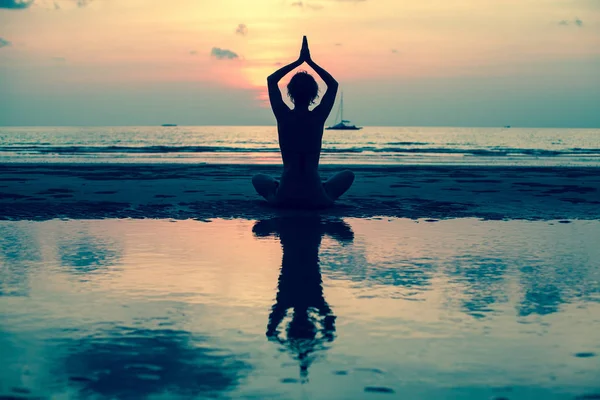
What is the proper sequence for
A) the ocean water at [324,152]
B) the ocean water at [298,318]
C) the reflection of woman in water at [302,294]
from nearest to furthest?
the ocean water at [298,318]
the reflection of woman in water at [302,294]
the ocean water at [324,152]

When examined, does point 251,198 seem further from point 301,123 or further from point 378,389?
point 378,389

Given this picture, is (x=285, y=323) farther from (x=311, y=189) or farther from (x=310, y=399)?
(x=311, y=189)

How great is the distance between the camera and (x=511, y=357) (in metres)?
3.37

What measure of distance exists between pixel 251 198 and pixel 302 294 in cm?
742

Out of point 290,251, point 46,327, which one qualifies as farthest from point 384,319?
point 290,251

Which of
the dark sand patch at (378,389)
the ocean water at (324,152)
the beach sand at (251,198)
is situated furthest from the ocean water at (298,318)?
the ocean water at (324,152)

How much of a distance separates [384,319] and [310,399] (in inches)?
52.9

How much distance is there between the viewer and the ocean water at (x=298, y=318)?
3.03 m

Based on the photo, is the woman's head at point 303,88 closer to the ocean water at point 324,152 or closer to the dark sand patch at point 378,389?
the dark sand patch at point 378,389

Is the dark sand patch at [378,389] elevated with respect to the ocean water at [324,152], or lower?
lower

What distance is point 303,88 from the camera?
907 centimetres

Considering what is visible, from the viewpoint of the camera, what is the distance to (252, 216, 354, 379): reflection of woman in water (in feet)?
11.9

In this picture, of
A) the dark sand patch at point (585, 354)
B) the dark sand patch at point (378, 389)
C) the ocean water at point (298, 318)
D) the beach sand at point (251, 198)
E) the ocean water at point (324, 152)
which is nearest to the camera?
the dark sand patch at point (378, 389)

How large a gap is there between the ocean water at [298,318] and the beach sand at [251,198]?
8.22 ft
